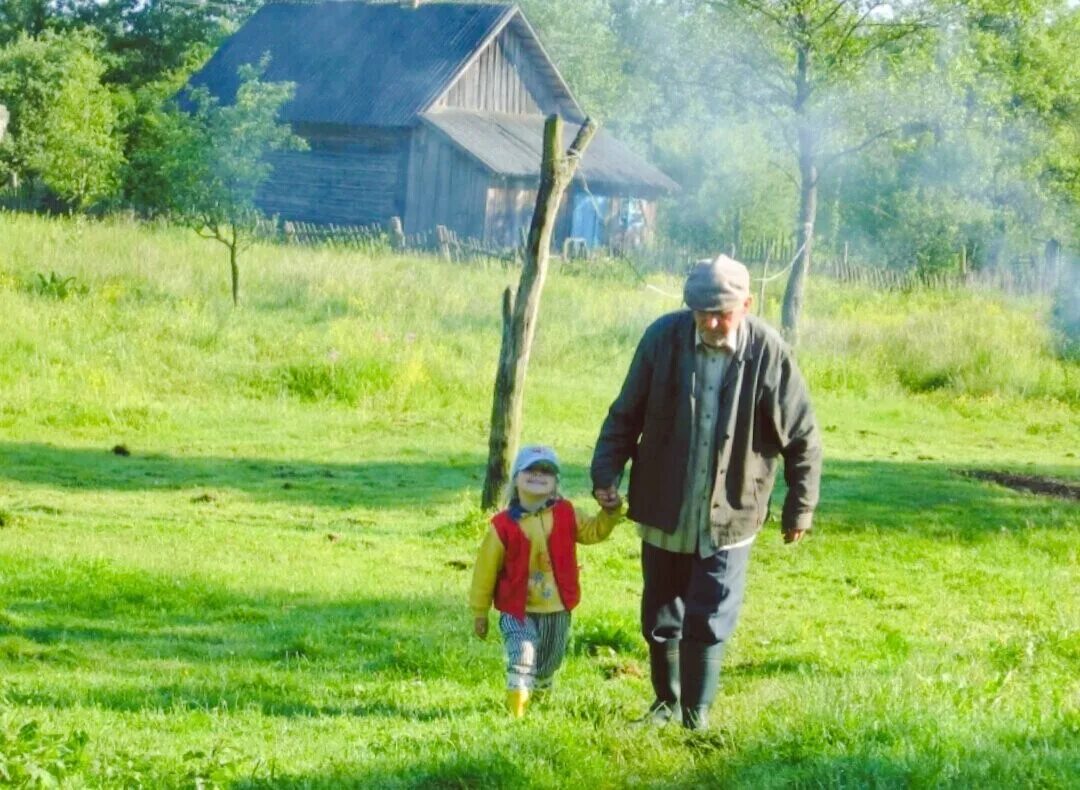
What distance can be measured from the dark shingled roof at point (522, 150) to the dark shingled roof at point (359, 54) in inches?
47.4

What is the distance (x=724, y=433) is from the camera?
6.70m

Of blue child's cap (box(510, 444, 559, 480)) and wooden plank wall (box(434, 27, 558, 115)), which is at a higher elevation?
wooden plank wall (box(434, 27, 558, 115))

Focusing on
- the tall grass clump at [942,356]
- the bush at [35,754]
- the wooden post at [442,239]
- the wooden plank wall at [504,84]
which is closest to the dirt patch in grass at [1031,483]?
the tall grass clump at [942,356]

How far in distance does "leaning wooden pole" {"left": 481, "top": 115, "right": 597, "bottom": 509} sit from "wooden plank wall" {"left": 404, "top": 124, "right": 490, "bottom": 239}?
31.0m

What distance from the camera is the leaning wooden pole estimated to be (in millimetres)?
12539

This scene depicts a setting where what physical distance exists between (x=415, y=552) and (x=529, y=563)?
508 centimetres

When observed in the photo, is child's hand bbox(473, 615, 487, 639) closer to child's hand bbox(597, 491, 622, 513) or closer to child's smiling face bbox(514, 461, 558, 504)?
child's smiling face bbox(514, 461, 558, 504)

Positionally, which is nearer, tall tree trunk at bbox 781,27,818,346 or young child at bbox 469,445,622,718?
young child at bbox 469,445,622,718

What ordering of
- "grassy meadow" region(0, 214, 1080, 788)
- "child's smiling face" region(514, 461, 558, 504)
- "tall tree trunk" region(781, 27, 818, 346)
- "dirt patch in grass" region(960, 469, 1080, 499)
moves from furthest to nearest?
"tall tree trunk" region(781, 27, 818, 346)
"dirt patch in grass" region(960, 469, 1080, 499)
"child's smiling face" region(514, 461, 558, 504)
"grassy meadow" region(0, 214, 1080, 788)

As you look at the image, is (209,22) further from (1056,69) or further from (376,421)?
(376,421)

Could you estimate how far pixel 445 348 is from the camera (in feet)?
70.2

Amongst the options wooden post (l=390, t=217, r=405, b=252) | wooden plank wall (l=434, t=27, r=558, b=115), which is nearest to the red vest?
wooden post (l=390, t=217, r=405, b=252)

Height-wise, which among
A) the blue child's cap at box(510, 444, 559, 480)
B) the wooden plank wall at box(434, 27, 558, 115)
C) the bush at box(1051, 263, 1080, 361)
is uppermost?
the wooden plank wall at box(434, 27, 558, 115)

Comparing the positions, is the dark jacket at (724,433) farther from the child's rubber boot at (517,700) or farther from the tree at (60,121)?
the tree at (60,121)
